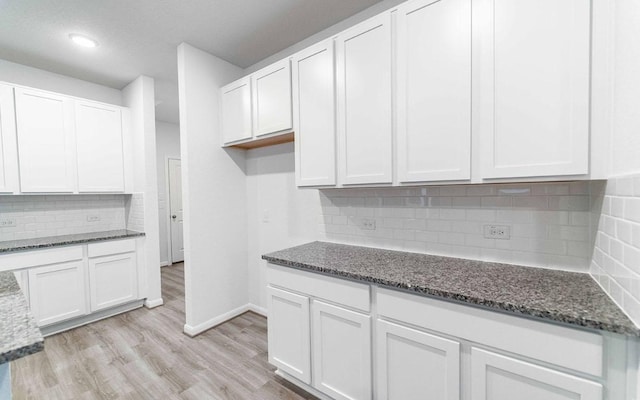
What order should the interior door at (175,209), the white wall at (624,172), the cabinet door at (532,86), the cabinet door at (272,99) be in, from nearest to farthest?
the white wall at (624,172) → the cabinet door at (532,86) → the cabinet door at (272,99) → the interior door at (175,209)

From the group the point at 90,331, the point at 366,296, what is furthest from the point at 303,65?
the point at 90,331

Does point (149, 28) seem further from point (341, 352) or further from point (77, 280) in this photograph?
point (341, 352)

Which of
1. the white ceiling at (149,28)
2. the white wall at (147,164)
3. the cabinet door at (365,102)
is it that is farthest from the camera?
the white wall at (147,164)

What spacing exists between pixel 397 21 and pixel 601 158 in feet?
3.98

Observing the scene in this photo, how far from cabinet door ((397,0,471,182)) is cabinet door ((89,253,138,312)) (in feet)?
10.4

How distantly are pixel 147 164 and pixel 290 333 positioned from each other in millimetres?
2621

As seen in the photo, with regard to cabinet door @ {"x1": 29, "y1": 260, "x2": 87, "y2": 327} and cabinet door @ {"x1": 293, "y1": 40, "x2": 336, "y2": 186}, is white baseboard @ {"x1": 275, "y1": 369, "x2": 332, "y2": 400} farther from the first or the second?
cabinet door @ {"x1": 29, "y1": 260, "x2": 87, "y2": 327}

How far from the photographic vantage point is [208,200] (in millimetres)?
2633

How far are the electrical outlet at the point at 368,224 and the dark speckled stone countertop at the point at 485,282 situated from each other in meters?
0.20

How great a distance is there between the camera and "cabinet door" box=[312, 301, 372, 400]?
146 centimetres

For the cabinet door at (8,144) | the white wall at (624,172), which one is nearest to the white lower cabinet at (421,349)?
the white wall at (624,172)

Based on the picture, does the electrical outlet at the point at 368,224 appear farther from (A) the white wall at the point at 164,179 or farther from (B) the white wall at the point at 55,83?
(A) the white wall at the point at 164,179

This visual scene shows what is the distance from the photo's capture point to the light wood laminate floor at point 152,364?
5.99ft

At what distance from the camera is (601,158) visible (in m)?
1.09
